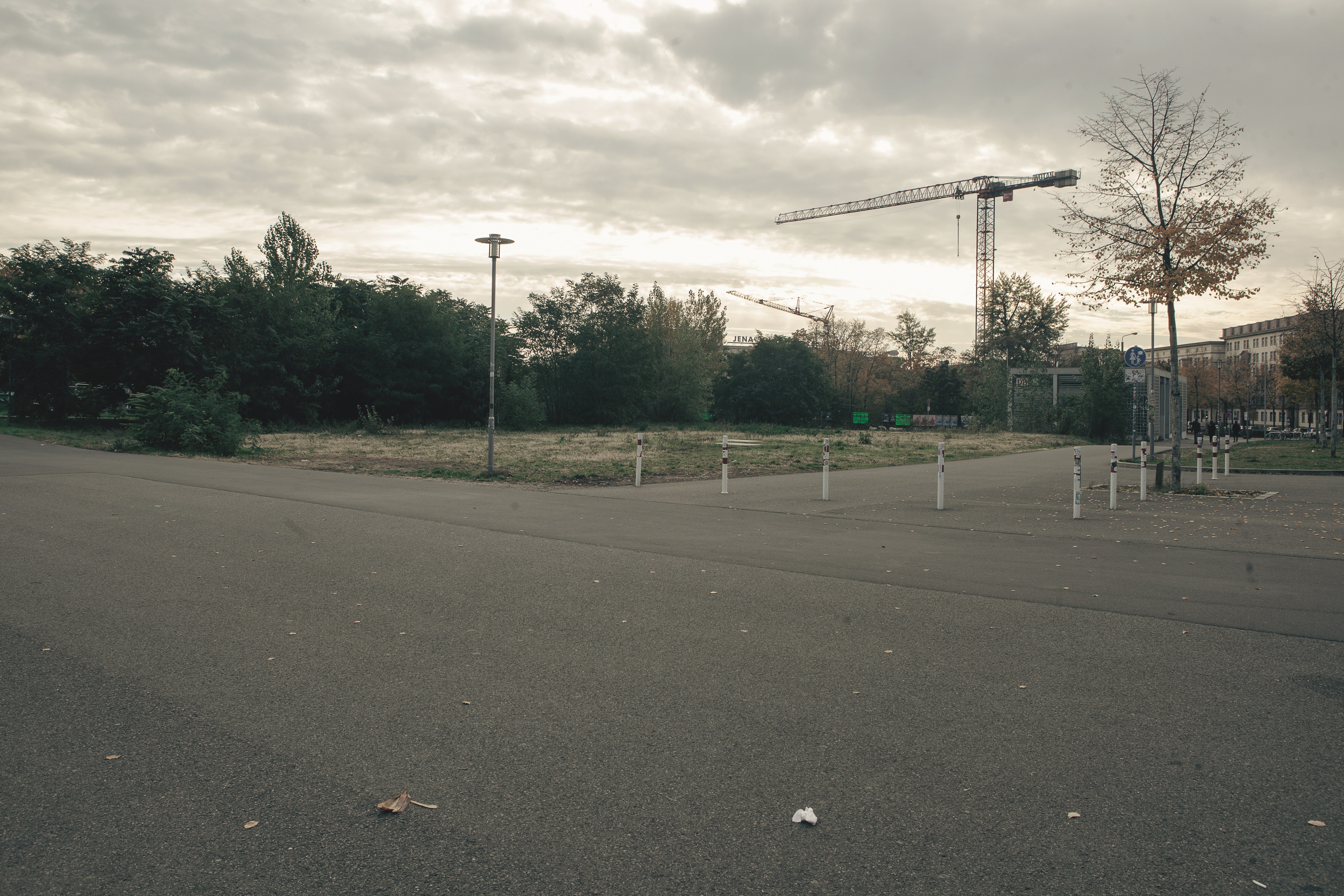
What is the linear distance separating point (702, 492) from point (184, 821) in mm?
14154

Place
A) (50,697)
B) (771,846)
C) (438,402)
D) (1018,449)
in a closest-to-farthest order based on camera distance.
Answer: (771,846), (50,697), (1018,449), (438,402)

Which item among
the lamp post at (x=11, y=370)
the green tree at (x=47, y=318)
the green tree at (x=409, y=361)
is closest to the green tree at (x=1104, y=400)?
the green tree at (x=409, y=361)

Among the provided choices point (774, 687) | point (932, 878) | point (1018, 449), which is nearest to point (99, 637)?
point (774, 687)

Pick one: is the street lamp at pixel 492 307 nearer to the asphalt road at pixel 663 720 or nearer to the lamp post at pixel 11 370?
the asphalt road at pixel 663 720

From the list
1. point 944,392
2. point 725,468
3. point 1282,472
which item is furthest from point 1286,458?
point 944,392

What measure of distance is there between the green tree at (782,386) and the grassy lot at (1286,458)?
42.3m

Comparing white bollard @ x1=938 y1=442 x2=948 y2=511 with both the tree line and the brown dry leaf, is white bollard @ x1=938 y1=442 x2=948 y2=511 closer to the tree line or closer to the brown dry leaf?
the brown dry leaf

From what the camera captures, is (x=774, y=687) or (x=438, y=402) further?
(x=438, y=402)

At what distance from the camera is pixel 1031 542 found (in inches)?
426

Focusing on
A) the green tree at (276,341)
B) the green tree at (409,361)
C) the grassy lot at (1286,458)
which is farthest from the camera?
the green tree at (409,361)

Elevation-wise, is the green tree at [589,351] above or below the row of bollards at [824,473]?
above

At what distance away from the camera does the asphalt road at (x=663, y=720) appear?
3.04m

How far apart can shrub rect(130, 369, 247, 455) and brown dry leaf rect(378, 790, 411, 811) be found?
90.1ft

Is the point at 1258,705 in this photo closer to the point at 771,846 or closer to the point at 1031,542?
the point at 771,846
